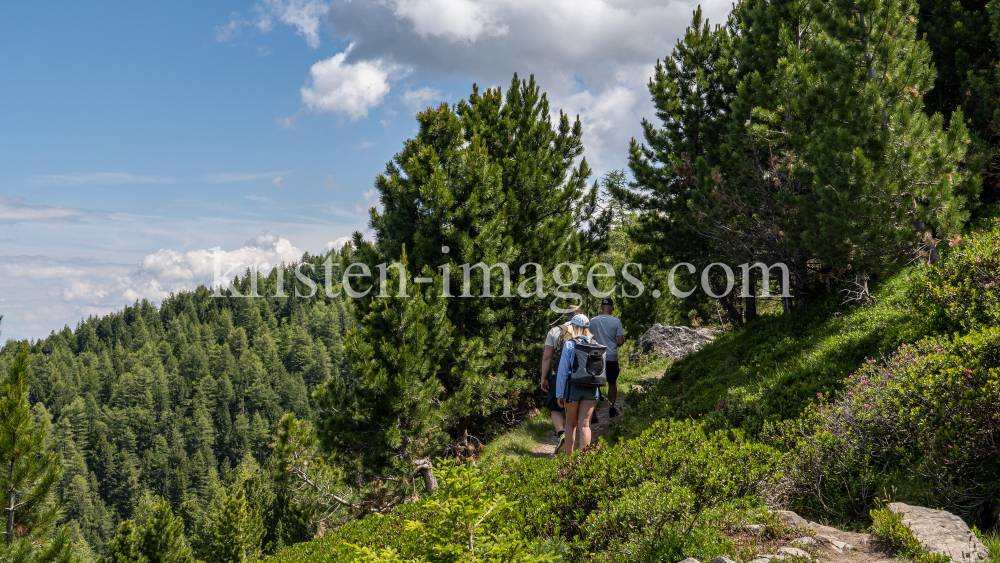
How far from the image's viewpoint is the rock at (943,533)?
3393mm

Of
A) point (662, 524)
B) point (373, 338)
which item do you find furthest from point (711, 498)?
point (373, 338)

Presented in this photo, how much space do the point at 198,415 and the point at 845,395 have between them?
13295 cm

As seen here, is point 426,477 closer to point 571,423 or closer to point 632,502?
point 571,423

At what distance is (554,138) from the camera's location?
1422 cm

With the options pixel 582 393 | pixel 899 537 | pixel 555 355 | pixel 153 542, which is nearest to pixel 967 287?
pixel 899 537

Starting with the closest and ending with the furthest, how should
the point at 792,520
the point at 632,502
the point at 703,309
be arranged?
the point at 632,502 < the point at 792,520 < the point at 703,309

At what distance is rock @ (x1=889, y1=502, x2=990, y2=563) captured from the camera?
3.39 meters

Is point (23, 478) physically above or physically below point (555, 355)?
below

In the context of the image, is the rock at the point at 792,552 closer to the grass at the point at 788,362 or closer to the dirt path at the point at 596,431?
the grass at the point at 788,362

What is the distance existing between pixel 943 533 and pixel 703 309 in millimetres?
15186

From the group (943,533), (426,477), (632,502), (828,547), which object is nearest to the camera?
(943,533)

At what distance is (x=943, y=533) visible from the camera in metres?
3.69

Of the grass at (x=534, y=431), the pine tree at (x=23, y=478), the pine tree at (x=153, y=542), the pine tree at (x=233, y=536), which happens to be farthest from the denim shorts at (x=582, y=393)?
the pine tree at (x=233, y=536)

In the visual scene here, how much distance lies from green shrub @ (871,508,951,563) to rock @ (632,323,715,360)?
483 inches
